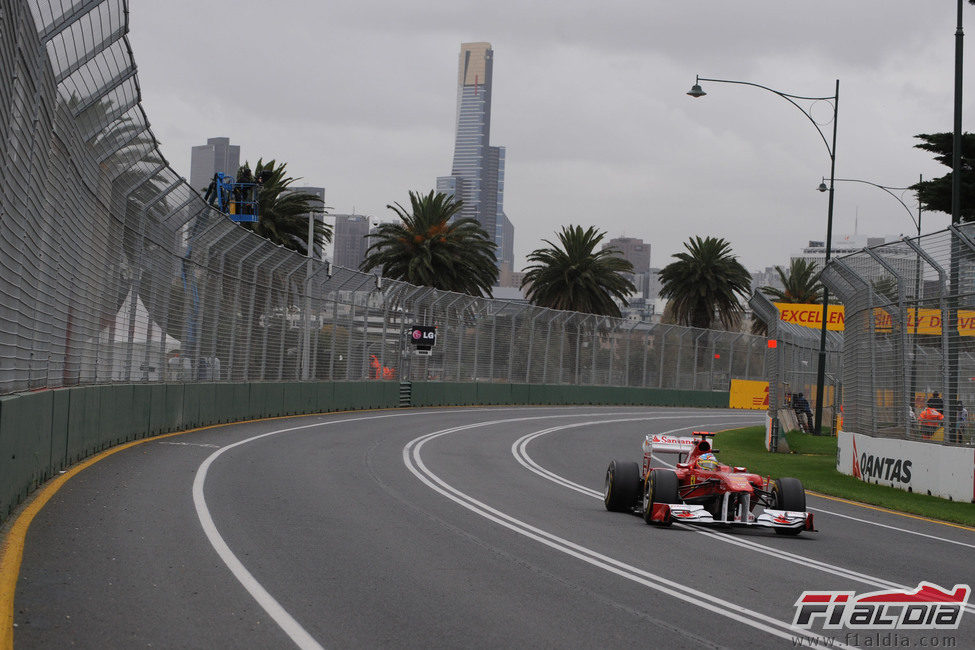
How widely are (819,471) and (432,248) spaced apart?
31.3 m

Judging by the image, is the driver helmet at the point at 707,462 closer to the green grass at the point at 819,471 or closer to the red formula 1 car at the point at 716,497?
the red formula 1 car at the point at 716,497

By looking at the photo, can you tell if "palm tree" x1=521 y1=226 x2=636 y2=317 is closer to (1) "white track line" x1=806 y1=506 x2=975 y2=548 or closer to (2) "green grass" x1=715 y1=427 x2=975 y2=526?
(2) "green grass" x1=715 y1=427 x2=975 y2=526

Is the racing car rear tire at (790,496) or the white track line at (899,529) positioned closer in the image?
the racing car rear tire at (790,496)

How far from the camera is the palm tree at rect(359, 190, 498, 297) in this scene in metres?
50.5

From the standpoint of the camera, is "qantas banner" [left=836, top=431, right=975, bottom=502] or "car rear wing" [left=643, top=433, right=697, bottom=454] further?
"qantas banner" [left=836, top=431, right=975, bottom=502]

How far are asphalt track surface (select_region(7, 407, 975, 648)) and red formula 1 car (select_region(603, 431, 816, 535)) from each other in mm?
192

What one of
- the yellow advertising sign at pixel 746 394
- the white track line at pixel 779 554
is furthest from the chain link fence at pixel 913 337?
the yellow advertising sign at pixel 746 394

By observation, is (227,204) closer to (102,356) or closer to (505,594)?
(102,356)

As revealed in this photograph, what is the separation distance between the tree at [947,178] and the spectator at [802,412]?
278 inches

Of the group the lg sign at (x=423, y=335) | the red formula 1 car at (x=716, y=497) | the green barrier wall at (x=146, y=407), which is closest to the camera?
the green barrier wall at (x=146, y=407)

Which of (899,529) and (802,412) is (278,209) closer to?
(802,412)

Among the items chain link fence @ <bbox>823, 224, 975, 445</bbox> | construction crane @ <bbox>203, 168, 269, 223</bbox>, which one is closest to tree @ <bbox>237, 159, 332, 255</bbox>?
construction crane @ <bbox>203, 168, 269, 223</bbox>

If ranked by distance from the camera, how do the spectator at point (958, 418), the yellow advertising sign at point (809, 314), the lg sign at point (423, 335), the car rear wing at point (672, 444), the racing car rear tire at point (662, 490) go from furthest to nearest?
1. the yellow advertising sign at point (809, 314)
2. the lg sign at point (423, 335)
3. the spectator at point (958, 418)
4. the car rear wing at point (672, 444)
5. the racing car rear tire at point (662, 490)

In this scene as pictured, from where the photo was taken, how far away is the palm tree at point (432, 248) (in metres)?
50.5
